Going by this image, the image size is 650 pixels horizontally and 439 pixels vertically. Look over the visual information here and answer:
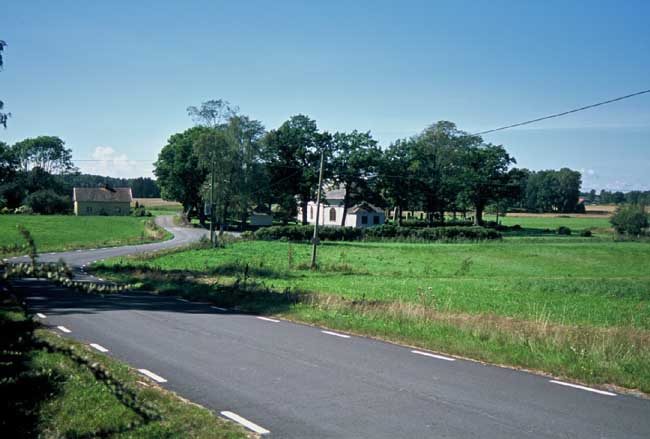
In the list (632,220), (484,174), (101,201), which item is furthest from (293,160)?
(101,201)

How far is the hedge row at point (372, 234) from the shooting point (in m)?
66.9

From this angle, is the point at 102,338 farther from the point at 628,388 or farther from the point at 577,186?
the point at 577,186

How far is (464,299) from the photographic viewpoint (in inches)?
903

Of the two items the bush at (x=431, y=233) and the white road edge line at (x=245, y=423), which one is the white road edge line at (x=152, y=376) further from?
the bush at (x=431, y=233)

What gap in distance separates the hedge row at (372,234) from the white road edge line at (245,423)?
192 feet

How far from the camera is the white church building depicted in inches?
3408

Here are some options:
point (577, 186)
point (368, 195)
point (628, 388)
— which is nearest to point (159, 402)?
point (628, 388)

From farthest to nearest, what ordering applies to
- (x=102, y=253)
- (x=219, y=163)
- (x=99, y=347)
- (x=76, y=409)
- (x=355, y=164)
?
(x=355, y=164), (x=219, y=163), (x=102, y=253), (x=99, y=347), (x=76, y=409)

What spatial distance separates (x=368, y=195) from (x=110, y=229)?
36165mm

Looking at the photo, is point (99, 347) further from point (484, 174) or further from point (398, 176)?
point (484, 174)

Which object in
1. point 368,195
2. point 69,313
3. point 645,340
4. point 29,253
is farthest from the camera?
point 368,195

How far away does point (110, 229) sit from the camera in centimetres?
7356

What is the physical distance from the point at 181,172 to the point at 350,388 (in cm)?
8009

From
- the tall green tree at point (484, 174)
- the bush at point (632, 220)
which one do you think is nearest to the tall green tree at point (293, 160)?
the tall green tree at point (484, 174)
